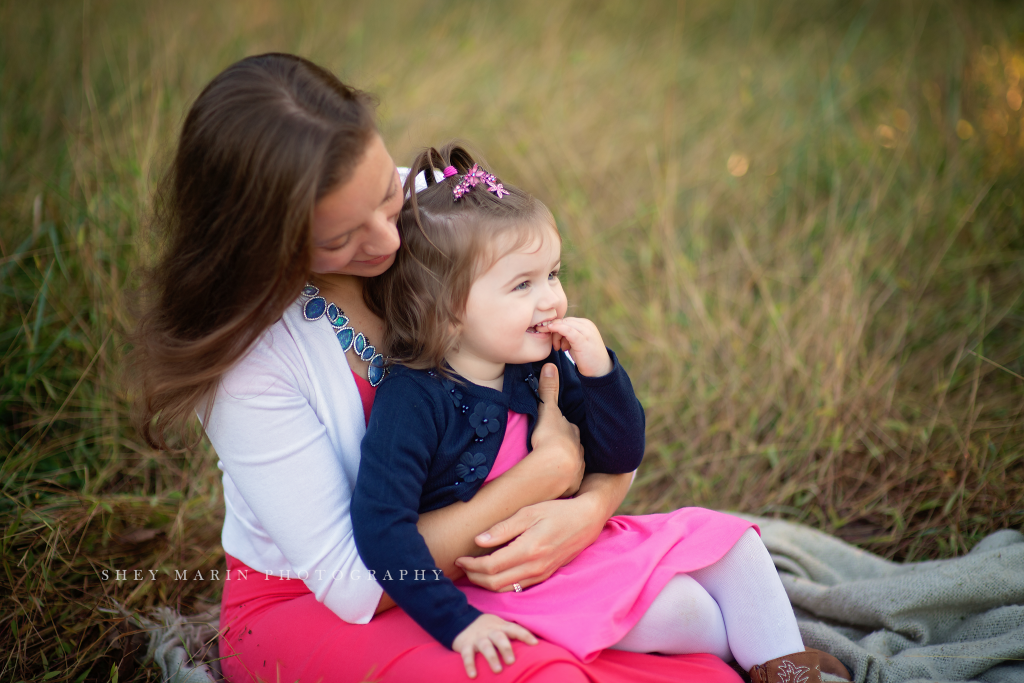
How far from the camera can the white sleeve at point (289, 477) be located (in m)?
1.39

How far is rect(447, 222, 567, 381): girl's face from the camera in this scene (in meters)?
1.54

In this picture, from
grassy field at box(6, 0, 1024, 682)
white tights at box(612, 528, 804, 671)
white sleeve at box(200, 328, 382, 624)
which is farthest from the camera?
grassy field at box(6, 0, 1024, 682)

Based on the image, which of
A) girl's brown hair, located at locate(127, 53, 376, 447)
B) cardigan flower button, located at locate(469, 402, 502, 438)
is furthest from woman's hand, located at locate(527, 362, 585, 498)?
girl's brown hair, located at locate(127, 53, 376, 447)

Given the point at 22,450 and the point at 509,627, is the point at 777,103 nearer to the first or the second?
the point at 509,627

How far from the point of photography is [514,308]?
1536 millimetres

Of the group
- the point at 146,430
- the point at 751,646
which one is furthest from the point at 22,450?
the point at 751,646

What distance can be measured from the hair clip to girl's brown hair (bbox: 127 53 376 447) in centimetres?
26

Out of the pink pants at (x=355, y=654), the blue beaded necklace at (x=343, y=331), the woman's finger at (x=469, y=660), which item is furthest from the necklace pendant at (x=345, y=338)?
the woman's finger at (x=469, y=660)

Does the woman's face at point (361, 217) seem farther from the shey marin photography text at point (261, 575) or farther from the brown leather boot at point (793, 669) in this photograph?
the brown leather boot at point (793, 669)

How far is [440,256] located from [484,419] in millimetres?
359

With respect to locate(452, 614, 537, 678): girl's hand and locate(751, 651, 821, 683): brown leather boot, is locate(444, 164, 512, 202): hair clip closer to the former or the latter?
locate(452, 614, 537, 678): girl's hand

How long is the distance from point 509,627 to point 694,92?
3797 millimetres

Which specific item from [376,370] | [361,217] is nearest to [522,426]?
[376,370]

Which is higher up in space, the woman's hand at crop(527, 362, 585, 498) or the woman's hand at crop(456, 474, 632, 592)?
the woman's hand at crop(527, 362, 585, 498)
